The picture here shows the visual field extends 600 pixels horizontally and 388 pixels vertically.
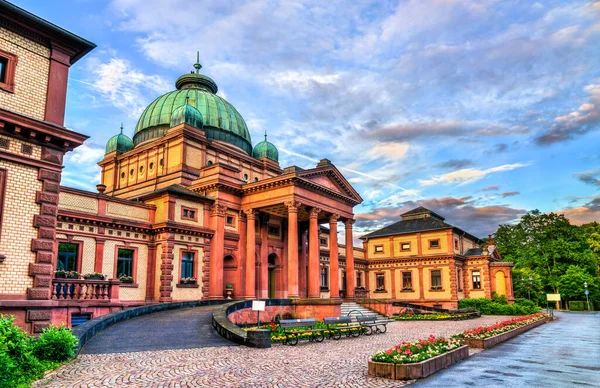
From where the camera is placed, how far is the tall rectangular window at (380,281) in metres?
58.8

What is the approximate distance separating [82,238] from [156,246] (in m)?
5.26

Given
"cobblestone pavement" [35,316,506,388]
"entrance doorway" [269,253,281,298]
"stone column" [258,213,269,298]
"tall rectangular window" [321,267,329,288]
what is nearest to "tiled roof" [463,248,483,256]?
"tall rectangular window" [321,267,329,288]

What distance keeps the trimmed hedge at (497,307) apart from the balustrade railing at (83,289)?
126ft

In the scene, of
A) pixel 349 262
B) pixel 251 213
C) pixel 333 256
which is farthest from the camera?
pixel 349 262

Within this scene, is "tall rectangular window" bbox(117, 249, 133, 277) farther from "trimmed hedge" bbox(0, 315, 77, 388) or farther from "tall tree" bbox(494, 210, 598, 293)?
"tall tree" bbox(494, 210, 598, 293)

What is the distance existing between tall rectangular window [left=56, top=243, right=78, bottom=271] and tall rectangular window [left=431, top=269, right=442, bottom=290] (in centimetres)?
4007

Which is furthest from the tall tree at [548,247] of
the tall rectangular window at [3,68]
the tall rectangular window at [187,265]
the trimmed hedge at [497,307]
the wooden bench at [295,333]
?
the tall rectangular window at [3,68]

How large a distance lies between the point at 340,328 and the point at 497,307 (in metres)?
31.3

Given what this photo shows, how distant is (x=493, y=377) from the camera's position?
11.3 m

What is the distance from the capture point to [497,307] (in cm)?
4678

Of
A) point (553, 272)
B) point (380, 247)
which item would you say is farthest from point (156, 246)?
point (553, 272)

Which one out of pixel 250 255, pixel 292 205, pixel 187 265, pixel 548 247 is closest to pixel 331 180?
pixel 292 205

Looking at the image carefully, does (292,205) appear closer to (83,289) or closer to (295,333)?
(83,289)

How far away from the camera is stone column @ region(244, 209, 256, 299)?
35031 millimetres
